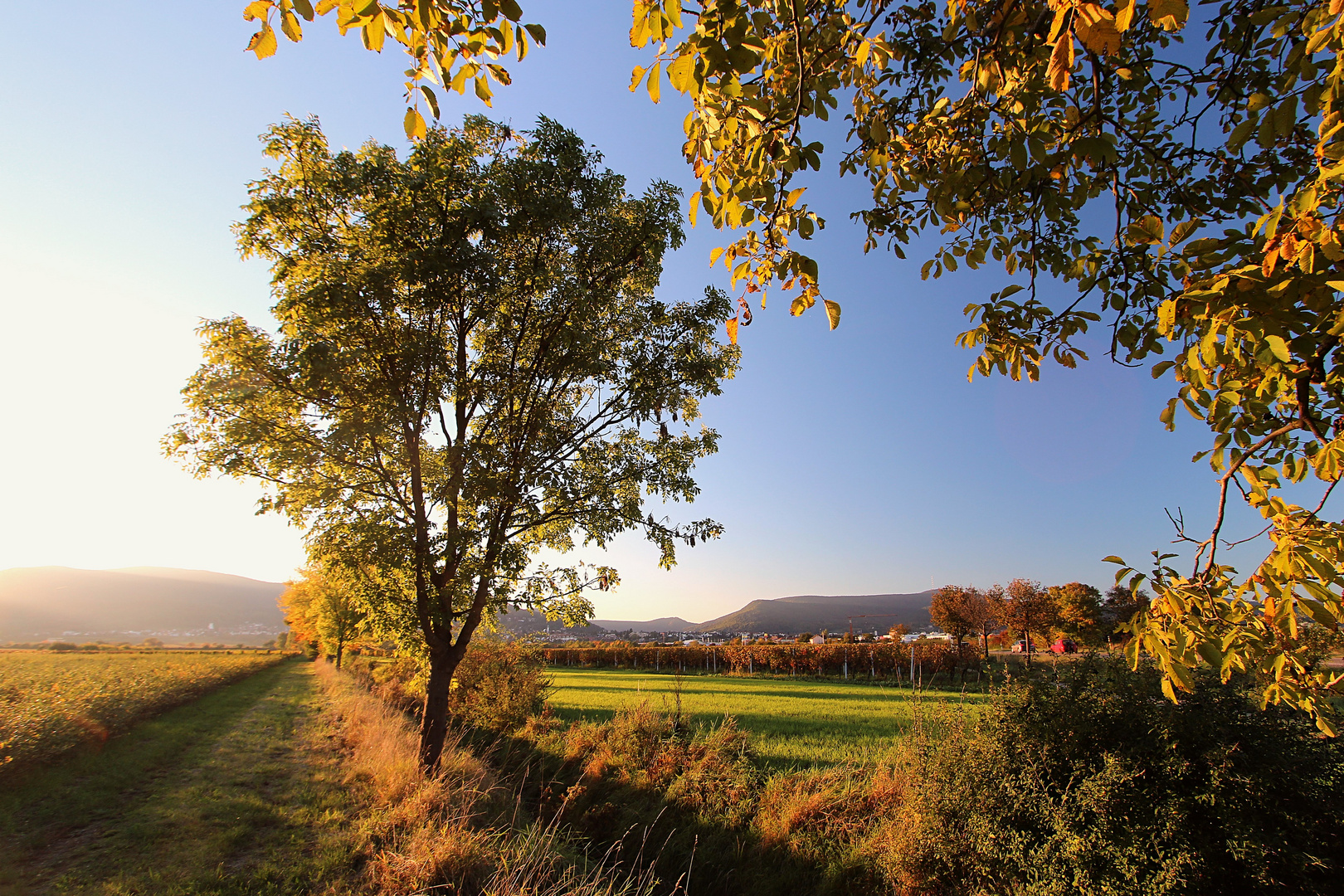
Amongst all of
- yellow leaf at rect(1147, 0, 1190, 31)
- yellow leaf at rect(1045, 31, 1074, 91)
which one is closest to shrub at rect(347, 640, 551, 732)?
yellow leaf at rect(1045, 31, 1074, 91)

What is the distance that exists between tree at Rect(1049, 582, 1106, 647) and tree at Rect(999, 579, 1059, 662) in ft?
A: 2.62

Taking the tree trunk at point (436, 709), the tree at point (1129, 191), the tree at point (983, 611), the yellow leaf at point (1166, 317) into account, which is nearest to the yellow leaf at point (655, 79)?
the tree at point (1129, 191)

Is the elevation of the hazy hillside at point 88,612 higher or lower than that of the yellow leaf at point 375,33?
lower

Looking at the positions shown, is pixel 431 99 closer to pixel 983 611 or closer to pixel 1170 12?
pixel 1170 12

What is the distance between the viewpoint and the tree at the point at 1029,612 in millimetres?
44469

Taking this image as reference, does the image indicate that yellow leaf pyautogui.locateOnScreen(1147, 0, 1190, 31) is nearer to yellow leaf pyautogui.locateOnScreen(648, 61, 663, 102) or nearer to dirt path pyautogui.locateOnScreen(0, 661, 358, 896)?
yellow leaf pyautogui.locateOnScreen(648, 61, 663, 102)

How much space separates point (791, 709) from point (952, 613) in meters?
35.1

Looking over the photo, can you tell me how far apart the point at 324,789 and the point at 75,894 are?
3.66 m

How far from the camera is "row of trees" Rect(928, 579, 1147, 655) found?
4441 cm

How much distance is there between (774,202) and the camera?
7.60ft

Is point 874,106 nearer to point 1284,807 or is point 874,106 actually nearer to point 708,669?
point 1284,807

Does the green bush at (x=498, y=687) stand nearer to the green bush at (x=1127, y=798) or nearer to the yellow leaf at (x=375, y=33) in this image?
the green bush at (x=1127, y=798)

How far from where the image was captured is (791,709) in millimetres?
22109

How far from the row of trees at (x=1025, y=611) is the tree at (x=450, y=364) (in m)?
45.5
